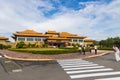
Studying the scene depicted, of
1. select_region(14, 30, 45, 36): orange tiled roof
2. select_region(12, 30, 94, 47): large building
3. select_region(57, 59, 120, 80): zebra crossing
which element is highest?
select_region(14, 30, 45, 36): orange tiled roof

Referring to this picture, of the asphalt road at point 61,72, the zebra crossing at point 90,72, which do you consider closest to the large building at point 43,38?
the asphalt road at point 61,72

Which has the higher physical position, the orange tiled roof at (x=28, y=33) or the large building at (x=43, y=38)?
the orange tiled roof at (x=28, y=33)

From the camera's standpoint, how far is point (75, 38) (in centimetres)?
6950

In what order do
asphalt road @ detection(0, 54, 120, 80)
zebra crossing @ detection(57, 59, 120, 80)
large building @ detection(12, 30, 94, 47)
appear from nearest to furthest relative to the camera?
asphalt road @ detection(0, 54, 120, 80) < zebra crossing @ detection(57, 59, 120, 80) < large building @ detection(12, 30, 94, 47)

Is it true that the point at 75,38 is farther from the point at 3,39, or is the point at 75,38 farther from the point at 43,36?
the point at 3,39

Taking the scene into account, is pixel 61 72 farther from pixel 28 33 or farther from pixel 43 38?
pixel 28 33

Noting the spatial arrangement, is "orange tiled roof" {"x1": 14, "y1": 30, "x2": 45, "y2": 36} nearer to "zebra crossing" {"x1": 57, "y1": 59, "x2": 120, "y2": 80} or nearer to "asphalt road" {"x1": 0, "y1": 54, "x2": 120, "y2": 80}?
"asphalt road" {"x1": 0, "y1": 54, "x2": 120, "y2": 80}

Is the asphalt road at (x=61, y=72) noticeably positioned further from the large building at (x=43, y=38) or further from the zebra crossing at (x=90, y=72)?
the large building at (x=43, y=38)

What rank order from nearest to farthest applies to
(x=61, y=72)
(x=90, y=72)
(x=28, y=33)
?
(x=90, y=72)
(x=61, y=72)
(x=28, y=33)

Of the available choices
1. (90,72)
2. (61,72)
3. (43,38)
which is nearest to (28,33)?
(43,38)

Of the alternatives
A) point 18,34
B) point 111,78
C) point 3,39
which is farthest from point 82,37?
point 111,78

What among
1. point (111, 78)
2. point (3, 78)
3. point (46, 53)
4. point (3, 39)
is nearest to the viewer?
point (111, 78)

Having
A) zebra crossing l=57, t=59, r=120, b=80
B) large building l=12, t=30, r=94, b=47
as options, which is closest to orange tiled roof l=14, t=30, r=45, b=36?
large building l=12, t=30, r=94, b=47

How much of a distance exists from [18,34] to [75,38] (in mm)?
22225
